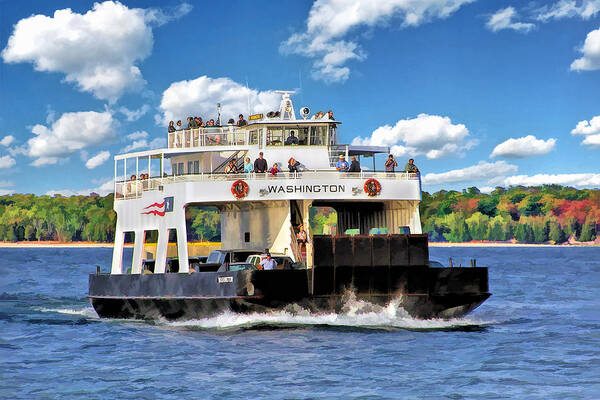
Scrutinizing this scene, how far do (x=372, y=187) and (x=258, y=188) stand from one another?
3.42m

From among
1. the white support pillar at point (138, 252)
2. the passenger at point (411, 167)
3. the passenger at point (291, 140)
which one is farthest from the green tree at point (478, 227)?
the passenger at point (411, 167)

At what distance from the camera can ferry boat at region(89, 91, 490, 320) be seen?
2638cm

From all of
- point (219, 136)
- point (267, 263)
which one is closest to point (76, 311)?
point (219, 136)

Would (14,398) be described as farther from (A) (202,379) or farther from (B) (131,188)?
(B) (131,188)

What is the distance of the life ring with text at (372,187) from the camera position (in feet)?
93.2

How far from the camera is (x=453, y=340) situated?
2556cm

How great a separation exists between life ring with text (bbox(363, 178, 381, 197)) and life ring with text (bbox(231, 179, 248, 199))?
11.7 feet

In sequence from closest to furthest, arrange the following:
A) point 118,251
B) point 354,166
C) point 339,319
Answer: point 339,319, point 354,166, point 118,251

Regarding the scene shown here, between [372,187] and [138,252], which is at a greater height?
[372,187]

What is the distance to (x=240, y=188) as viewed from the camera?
28.1 m

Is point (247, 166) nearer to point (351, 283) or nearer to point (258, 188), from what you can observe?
point (258, 188)

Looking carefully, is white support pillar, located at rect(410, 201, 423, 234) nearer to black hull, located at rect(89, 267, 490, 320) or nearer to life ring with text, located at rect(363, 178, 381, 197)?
life ring with text, located at rect(363, 178, 381, 197)

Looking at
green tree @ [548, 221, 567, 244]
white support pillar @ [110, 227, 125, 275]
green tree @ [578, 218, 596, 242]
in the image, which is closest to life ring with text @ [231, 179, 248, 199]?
white support pillar @ [110, 227, 125, 275]

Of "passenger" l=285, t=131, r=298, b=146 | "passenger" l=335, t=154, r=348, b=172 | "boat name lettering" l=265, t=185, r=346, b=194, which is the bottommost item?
"boat name lettering" l=265, t=185, r=346, b=194
